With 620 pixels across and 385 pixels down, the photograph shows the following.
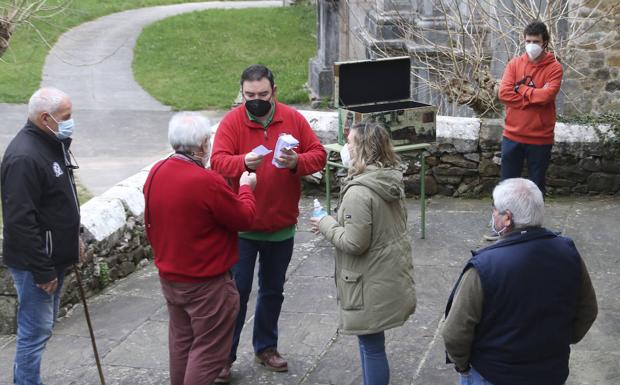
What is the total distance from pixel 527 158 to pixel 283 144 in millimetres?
3210

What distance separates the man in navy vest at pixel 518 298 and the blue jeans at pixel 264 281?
166cm

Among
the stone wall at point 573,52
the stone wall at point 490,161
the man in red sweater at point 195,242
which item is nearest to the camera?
the man in red sweater at point 195,242

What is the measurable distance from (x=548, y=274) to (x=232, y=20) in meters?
21.1

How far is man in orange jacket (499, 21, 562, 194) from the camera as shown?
725cm

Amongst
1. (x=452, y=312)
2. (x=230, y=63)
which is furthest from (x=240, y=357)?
(x=230, y=63)

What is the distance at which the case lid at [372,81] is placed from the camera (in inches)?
301

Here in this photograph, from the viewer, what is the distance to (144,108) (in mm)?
16078

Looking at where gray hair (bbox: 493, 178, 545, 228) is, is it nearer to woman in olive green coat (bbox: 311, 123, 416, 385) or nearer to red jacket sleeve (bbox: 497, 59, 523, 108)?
woman in olive green coat (bbox: 311, 123, 416, 385)

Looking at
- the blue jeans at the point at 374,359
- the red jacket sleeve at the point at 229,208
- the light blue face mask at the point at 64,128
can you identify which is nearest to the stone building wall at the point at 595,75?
the blue jeans at the point at 374,359

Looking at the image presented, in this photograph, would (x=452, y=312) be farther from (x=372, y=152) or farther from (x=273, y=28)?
(x=273, y=28)

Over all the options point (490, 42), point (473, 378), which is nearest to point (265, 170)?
point (473, 378)

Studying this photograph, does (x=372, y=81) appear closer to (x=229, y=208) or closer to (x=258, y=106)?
(x=258, y=106)

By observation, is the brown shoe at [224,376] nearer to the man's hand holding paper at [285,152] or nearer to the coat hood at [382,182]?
the man's hand holding paper at [285,152]

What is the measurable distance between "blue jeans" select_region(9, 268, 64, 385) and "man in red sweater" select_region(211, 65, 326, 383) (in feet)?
3.29
